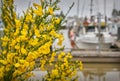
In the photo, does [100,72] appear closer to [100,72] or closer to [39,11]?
[100,72]

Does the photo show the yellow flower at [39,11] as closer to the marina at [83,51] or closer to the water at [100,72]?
the marina at [83,51]

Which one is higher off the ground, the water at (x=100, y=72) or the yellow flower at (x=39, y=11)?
the yellow flower at (x=39, y=11)

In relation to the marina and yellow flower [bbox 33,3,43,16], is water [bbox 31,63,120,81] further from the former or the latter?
yellow flower [bbox 33,3,43,16]

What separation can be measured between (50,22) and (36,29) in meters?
0.28

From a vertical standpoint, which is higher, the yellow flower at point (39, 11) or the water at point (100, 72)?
the yellow flower at point (39, 11)

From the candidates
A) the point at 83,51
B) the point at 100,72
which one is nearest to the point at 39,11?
the point at 100,72

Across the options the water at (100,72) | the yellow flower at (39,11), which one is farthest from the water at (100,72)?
the yellow flower at (39,11)

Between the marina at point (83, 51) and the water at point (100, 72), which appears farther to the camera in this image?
the water at point (100, 72)

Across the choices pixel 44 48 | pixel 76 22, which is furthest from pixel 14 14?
pixel 76 22

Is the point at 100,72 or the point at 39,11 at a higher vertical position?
the point at 39,11

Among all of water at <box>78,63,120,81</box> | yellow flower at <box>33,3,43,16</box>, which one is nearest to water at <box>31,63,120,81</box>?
water at <box>78,63,120,81</box>

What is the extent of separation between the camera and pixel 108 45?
20.2 metres

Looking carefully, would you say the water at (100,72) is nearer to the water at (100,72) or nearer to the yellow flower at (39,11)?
the water at (100,72)

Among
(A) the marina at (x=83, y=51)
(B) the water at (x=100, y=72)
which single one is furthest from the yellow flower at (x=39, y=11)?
(B) the water at (x=100, y=72)
